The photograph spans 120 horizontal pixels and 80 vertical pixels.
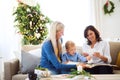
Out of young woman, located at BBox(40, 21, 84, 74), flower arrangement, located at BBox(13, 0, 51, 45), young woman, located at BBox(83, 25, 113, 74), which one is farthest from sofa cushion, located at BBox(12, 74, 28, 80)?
flower arrangement, located at BBox(13, 0, 51, 45)

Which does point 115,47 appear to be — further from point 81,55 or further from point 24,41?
point 24,41

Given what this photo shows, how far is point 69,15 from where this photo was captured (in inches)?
198

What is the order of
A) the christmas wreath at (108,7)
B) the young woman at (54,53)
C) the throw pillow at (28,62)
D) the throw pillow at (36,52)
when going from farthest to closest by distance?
the christmas wreath at (108,7) → the throw pillow at (36,52) → the throw pillow at (28,62) → the young woman at (54,53)

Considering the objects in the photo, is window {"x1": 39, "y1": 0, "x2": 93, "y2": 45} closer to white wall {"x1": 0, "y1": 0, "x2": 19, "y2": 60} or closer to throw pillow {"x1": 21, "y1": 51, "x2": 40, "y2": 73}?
white wall {"x1": 0, "y1": 0, "x2": 19, "y2": 60}

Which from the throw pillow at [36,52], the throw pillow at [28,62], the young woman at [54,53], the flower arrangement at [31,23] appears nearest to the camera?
the young woman at [54,53]

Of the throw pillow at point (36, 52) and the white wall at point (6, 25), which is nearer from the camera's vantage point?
the throw pillow at point (36, 52)

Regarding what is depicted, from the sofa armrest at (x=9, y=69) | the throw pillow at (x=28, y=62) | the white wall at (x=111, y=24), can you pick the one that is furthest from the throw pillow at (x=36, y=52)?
the white wall at (x=111, y=24)

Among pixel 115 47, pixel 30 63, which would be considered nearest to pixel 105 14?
pixel 115 47

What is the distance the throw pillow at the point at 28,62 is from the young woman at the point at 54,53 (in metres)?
0.36

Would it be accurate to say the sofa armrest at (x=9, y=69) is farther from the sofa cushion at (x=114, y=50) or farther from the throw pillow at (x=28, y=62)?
the sofa cushion at (x=114, y=50)

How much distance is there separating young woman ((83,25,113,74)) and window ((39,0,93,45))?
4.72 ft

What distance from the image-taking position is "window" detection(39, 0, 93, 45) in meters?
5.00

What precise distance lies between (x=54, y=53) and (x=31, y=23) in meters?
1.45

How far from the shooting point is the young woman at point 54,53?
3.01 m
